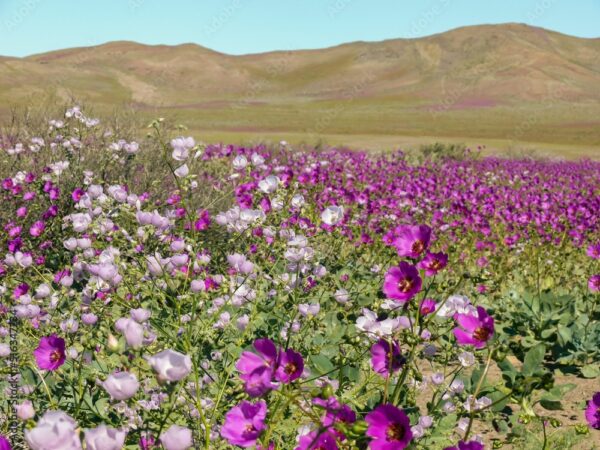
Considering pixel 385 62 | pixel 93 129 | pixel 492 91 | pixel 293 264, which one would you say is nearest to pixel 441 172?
pixel 93 129

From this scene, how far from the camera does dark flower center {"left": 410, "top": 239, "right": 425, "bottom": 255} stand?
188cm

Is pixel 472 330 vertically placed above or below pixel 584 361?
above

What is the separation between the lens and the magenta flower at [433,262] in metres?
1.96

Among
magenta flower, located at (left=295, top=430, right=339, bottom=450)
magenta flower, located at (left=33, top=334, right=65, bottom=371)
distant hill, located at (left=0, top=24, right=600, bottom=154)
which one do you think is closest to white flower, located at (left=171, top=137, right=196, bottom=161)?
magenta flower, located at (left=33, top=334, right=65, bottom=371)

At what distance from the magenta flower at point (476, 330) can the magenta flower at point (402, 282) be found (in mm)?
161

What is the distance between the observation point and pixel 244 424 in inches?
57.8

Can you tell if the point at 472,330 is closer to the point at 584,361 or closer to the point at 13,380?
the point at 13,380

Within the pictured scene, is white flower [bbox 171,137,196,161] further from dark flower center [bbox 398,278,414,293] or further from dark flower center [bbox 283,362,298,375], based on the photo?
dark flower center [bbox 283,362,298,375]

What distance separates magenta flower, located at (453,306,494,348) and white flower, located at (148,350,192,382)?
808 mm

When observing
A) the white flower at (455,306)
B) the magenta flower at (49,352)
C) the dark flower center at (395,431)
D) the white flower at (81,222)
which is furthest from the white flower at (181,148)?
the dark flower center at (395,431)

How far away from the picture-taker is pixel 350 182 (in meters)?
9.15

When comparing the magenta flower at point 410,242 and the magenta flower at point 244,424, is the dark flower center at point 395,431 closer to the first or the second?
the magenta flower at point 244,424

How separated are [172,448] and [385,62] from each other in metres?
164

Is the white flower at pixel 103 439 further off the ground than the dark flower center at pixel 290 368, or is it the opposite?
the white flower at pixel 103 439
